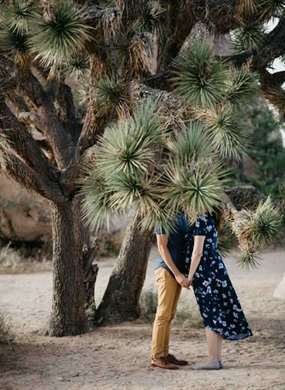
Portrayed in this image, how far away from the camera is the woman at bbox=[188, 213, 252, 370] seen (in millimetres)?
5082

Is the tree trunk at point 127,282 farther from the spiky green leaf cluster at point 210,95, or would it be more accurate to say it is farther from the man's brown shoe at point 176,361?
the spiky green leaf cluster at point 210,95

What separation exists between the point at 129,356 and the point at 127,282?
65.1 inches

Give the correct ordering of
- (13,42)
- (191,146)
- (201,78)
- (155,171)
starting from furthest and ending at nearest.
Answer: (13,42)
(201,78)
(155,171)
(191,146)

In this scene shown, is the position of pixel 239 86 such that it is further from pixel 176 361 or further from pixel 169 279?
pixel 176 361

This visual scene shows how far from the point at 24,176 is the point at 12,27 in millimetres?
1229

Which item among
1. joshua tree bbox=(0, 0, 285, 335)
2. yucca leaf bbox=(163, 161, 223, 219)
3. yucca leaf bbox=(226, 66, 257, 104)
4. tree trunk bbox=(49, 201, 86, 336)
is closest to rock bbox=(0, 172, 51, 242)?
joshua tree bbox=(0, 0, 285, 335)

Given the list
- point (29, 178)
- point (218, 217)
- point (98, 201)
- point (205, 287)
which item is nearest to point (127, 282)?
point (29, 178)

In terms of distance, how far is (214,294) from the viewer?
5.11 m

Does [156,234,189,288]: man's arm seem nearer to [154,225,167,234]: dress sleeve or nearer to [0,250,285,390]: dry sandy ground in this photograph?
[154,225,167,234]: dress sleeve

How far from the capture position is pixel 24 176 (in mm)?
6117

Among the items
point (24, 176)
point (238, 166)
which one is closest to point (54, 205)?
point (24, 176)

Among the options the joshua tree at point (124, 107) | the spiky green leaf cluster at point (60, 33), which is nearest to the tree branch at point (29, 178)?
the joshua tree at point (124, 107)

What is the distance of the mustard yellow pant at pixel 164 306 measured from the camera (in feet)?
16.8

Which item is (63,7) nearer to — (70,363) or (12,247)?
(70,363)
